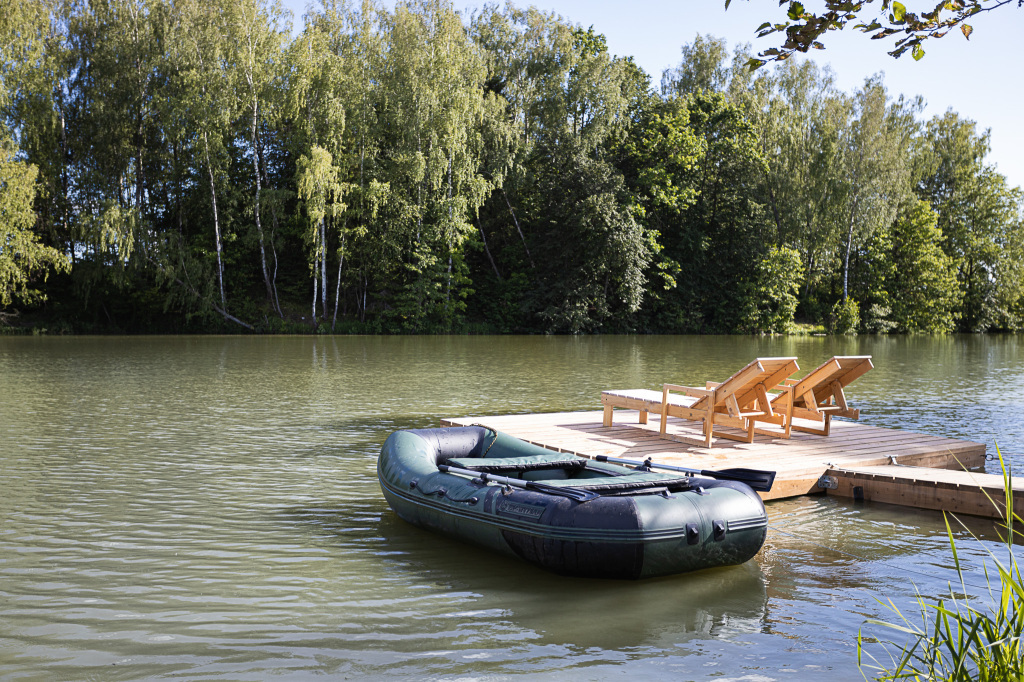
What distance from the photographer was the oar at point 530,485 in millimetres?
5335

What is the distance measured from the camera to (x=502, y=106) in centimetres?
3572

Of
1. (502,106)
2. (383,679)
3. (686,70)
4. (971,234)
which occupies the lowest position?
(383,679)

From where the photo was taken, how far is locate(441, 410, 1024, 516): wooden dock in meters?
7.00

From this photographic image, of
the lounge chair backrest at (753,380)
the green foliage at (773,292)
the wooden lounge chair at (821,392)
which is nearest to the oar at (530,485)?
the lounge chair backrest at (753,380)

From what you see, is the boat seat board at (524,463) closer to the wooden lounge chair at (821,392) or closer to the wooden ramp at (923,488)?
the wooden ramp at (923,488)

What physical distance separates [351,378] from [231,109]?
62.1ft

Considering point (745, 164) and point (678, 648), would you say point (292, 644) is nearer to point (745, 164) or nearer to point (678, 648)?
point (678, 648)

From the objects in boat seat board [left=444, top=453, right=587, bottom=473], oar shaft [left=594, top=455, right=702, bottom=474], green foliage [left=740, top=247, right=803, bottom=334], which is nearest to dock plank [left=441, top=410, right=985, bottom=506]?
oar shaft [left=594, top=455, right=702, bottom=474]

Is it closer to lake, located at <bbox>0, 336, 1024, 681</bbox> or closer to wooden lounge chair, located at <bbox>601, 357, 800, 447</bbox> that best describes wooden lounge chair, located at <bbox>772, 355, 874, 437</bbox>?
wooden lounge chair, located at <bbox>601, 357, 800, 447</bbox>

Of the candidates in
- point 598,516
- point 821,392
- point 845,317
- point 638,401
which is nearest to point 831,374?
point 821,392

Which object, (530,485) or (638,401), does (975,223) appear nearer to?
(638,401)

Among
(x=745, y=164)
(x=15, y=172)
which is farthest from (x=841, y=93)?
(x=15, y=172)

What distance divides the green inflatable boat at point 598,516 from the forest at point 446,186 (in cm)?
2714

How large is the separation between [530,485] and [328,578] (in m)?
1.44
